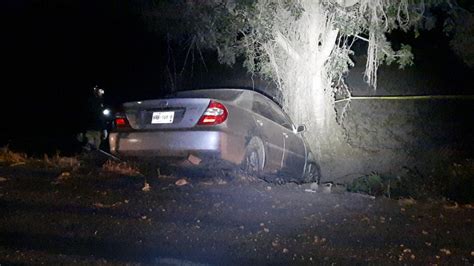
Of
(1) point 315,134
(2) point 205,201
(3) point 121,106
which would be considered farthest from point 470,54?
(2) point 205,201

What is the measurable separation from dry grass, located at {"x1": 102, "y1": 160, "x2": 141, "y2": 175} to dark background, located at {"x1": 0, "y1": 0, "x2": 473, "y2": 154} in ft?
30.5

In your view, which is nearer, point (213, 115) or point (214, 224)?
point (214, 224)

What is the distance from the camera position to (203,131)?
29.4ft

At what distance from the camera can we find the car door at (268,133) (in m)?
10.0

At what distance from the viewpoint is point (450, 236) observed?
19.9 feet

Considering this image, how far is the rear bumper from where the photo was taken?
8938 mm

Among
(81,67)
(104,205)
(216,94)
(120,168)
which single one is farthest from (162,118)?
(81,67)

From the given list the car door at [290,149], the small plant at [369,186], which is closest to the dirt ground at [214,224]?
the small plant at [369,186]

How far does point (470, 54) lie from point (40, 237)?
43.4 feet

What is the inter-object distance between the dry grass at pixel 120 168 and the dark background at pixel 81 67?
9.31 meters

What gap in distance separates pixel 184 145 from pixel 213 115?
1.81ft

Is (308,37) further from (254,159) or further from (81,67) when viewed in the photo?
(81,67)

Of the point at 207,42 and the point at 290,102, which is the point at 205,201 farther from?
the point at 207,42

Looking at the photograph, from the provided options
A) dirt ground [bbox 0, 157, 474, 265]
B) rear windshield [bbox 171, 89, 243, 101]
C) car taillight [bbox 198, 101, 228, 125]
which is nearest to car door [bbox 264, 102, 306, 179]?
rear windshield [bbox 171, 89, 243, 101]
